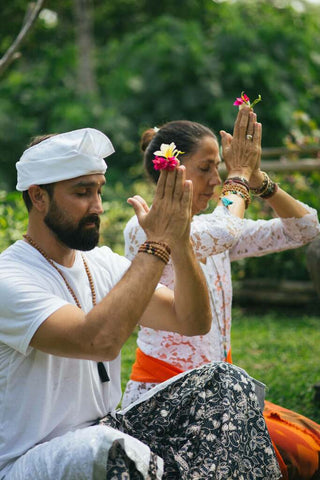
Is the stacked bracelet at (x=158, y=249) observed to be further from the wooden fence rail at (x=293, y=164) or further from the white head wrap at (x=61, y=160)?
the wooden fence rail at (x=293, y=164)

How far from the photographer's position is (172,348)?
345 centimetres

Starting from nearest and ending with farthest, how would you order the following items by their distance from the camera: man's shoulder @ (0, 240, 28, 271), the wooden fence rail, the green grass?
1. man's shoulder @ (0, 240, 28, 271)
2. the green grass
3. the wooden fence rail

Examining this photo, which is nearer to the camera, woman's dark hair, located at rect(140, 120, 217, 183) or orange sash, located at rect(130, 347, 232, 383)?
orange sash, located at rect(130, 347, 232, 383)

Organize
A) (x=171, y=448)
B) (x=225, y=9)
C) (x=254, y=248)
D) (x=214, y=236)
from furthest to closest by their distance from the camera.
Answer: (x=225, y=9) → (x=254, y=248) → (x=214, y=236) → (x=171, y=448)

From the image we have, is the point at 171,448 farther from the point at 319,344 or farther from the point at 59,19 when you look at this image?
the point at 59,19

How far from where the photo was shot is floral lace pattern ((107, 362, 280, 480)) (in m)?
2.51

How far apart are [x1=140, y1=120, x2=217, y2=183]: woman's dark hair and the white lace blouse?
0.34 m

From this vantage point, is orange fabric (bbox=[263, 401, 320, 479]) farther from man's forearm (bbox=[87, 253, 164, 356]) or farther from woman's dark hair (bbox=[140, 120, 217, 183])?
woman's dark hair (bbox=[140, 120, 217, 183])

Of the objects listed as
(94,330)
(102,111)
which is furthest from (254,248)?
(102,111)

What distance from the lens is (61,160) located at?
2.56 m

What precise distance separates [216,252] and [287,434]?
941mm

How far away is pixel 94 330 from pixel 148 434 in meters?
0.66

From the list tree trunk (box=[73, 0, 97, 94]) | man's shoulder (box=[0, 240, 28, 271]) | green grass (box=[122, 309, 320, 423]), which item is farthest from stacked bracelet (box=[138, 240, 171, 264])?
tree trunk (box=[73, 0, 97, 94])

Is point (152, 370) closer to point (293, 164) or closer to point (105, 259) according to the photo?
point (105, 259)
